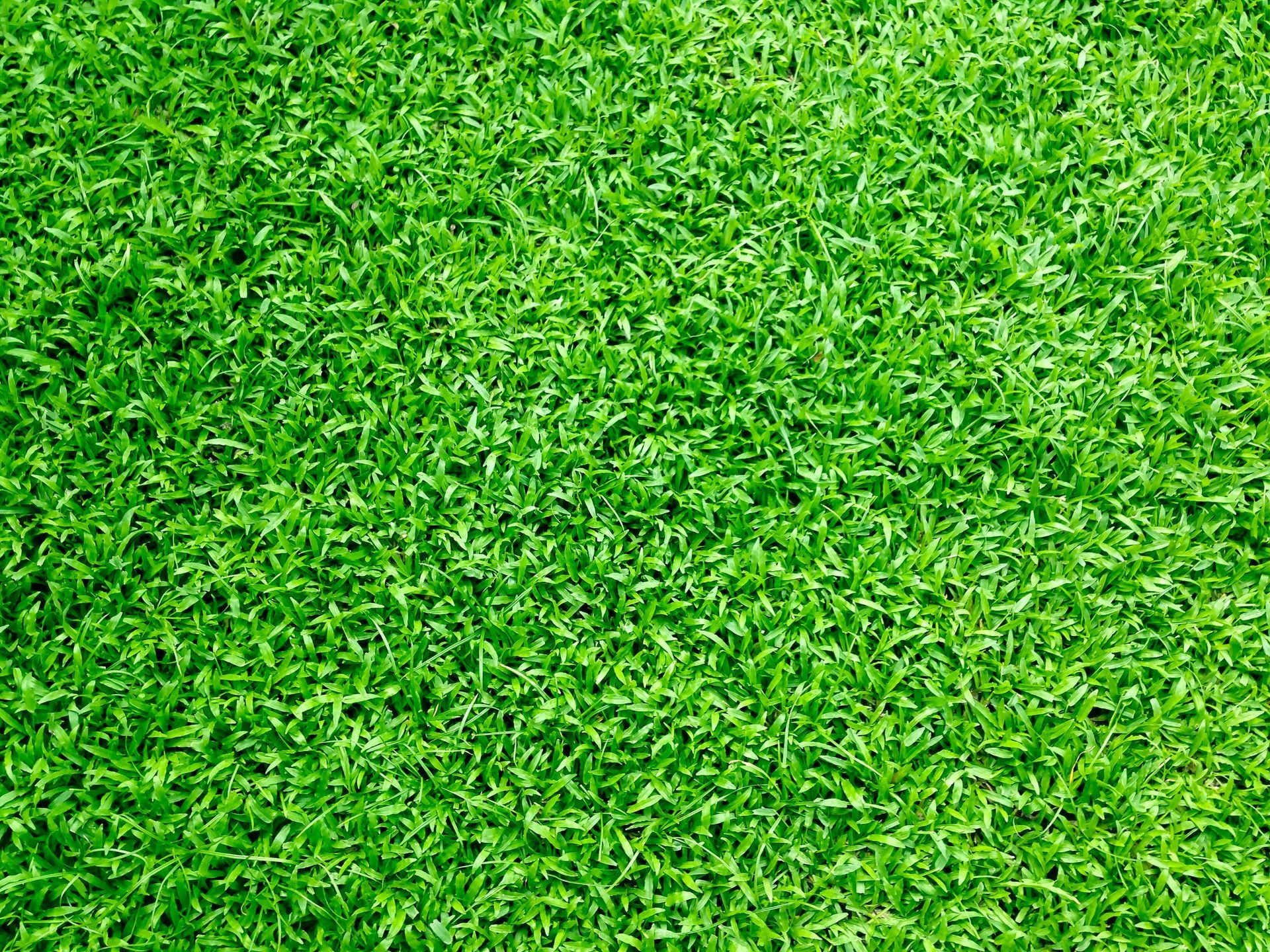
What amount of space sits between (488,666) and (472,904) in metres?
0.57

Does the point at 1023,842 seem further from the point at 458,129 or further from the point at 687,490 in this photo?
the point at 458,129

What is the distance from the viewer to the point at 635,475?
9.69ft

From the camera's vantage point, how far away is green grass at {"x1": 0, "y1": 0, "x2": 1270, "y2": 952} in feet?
8.38

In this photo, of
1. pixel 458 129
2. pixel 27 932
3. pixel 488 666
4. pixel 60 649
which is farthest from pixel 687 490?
pixel 27 932

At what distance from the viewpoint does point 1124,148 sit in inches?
136

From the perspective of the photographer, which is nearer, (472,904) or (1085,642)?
(472,904)

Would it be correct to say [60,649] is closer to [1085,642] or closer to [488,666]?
[488,666]

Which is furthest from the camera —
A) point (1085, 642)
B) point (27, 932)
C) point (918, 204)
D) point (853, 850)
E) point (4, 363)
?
point (918, 204)

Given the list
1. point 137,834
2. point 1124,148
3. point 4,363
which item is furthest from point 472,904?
point 1124,148

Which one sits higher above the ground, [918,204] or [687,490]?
[918,204]

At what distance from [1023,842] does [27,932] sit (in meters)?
2.38

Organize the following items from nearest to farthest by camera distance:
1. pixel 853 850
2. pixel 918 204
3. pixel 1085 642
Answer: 1. pixel 853 850
2. pixel 1085 642
3. pixel 918 204

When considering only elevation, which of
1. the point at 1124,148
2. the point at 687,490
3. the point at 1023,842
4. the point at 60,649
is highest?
the point at 1124,148

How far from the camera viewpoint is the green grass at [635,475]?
101 inches
